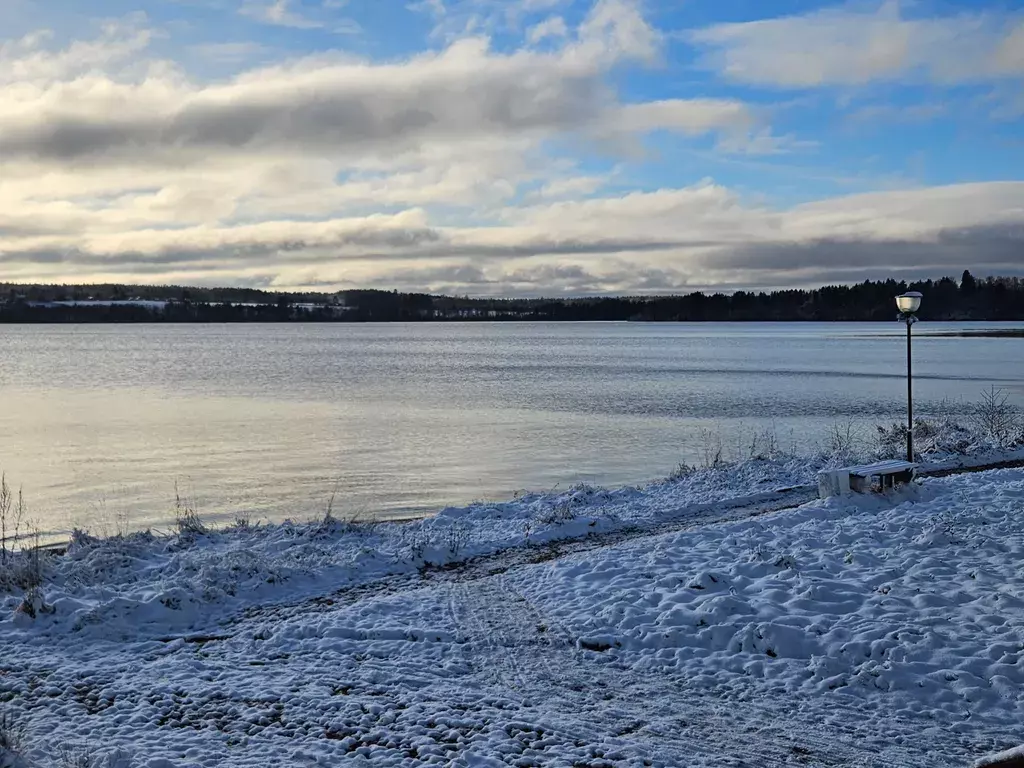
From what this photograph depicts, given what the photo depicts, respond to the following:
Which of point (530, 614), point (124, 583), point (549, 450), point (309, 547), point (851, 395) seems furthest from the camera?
point (851, 395)

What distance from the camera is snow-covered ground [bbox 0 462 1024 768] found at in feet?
20.8

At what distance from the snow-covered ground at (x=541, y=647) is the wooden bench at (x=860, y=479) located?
95 centimetres

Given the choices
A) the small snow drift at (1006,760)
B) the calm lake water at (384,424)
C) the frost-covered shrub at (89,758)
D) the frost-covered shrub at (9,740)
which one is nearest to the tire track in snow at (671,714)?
the small snow drift at (1006,760)

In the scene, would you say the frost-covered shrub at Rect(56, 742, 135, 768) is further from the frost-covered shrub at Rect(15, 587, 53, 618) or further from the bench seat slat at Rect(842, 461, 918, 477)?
the bench seat slat at Rect(842, 461, 918, 477)

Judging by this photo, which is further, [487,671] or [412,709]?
[487,671]

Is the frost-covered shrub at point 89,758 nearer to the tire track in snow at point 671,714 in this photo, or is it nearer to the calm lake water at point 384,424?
the tire track in snow at point 671,714

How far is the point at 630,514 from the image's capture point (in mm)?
14766

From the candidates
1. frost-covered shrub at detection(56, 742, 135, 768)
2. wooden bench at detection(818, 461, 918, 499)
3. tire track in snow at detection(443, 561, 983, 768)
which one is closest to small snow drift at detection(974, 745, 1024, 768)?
tire track in snow at detection(443, 561, 983, 768)

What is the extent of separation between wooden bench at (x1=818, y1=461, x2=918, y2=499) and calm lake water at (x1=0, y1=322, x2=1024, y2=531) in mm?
6863

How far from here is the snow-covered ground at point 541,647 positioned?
634 centimetres

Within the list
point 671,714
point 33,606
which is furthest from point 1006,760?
point 33,606

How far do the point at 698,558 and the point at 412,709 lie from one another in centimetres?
488

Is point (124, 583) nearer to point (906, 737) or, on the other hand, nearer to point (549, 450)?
point (906, 737)

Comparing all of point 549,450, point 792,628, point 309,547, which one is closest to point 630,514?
point 309,547
